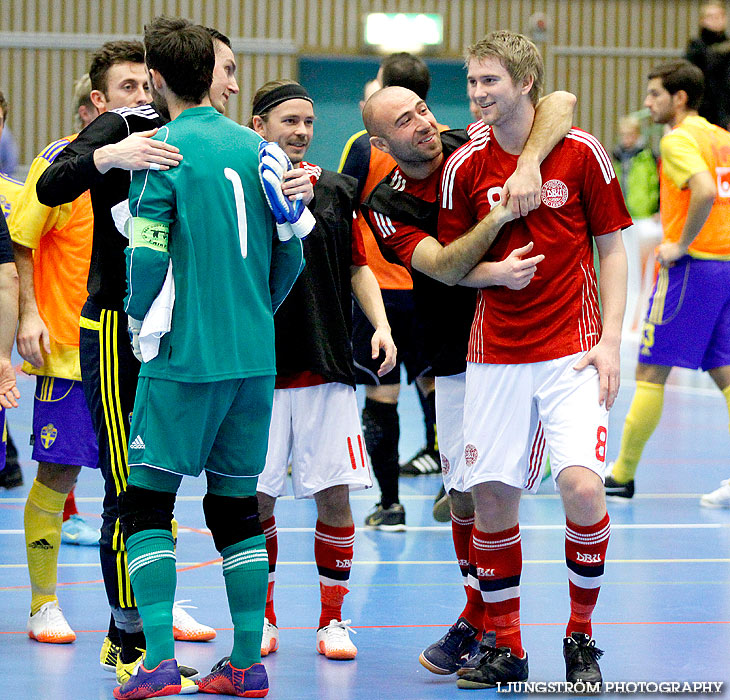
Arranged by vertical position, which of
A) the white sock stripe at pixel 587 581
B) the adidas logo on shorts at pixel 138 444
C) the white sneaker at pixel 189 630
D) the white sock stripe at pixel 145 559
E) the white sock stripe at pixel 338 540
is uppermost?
the adidas logo on shorts at pixel 138 444

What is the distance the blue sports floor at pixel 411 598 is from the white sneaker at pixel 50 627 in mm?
37

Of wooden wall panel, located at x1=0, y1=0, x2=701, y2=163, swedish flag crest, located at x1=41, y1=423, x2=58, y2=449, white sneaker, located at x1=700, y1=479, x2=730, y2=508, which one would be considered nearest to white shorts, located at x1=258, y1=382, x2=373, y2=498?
swedish flag crest, located at x1=41, y1=423, x2=58, y2=449

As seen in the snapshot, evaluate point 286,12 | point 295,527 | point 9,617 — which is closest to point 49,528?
point 9,617

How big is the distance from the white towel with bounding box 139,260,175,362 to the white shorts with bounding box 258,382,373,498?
848 mm

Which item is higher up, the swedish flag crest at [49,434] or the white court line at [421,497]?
the swedish flag crest at [49,434]

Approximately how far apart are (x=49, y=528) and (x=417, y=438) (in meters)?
4.61

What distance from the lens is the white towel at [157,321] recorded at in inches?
115

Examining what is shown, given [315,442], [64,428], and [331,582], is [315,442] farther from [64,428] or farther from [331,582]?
[64,428]

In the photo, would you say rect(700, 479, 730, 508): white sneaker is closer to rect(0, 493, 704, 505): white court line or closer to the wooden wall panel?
rect(0, 493, 704, 505): white court line

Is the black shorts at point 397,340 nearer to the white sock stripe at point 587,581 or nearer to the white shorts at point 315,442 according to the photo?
the white shorts at point 315,442

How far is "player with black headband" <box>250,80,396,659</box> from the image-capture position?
12.2ft

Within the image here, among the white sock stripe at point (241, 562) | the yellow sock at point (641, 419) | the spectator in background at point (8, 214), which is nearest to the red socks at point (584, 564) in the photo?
the white sock stripe at point (241, 562)

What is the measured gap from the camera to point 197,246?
9.73 ft

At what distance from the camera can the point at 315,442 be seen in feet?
12.3
